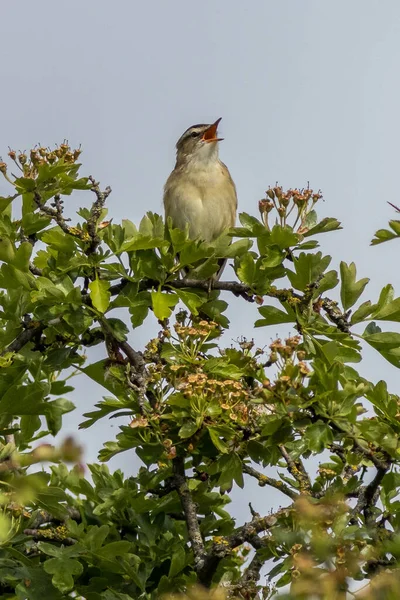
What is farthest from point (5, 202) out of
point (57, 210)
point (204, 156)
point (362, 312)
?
point (204, 156)

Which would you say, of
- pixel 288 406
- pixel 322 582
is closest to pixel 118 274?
pixel 288 406

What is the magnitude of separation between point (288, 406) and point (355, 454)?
47 centimetres

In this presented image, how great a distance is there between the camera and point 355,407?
11.3 ft

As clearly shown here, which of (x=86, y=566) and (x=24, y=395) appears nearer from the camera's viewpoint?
(x=24, y=395)

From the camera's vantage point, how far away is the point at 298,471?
13.1 ft

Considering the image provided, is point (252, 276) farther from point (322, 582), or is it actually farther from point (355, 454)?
point (322, 582)

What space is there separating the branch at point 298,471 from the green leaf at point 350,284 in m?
0.67

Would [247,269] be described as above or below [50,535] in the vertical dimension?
above

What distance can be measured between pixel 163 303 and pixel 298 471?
89 centimetres

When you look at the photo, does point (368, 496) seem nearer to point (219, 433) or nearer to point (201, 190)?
point (219, 433)

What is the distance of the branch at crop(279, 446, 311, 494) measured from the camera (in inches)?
153

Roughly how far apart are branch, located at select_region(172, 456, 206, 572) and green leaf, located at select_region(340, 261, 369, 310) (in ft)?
3.09

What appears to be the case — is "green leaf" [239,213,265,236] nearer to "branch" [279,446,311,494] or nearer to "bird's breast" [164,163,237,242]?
"branch" [279,446,311,494]

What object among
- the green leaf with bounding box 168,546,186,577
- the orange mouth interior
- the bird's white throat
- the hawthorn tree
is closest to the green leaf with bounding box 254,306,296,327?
the hawthorn tree
